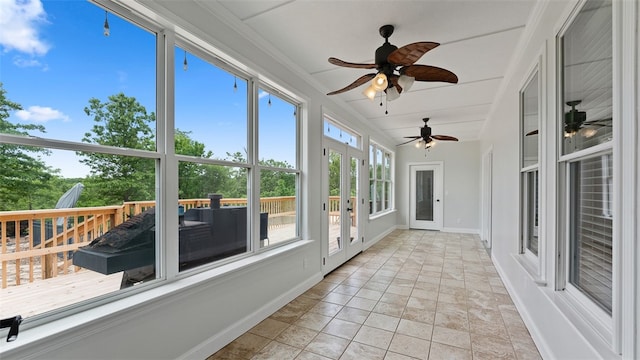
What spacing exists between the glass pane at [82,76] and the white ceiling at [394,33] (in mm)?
708

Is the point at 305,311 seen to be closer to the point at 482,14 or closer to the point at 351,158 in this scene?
the point at 351,158

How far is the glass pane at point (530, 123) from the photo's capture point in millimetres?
2295

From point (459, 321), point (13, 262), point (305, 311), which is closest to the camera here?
point (13, 262)

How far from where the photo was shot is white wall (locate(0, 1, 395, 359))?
134 cm

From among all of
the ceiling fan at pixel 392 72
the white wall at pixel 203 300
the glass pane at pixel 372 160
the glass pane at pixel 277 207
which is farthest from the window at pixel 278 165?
the glass pane at pixel 372 160

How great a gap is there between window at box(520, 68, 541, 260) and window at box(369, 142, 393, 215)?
3.25m

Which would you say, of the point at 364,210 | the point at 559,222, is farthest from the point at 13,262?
the point at 364,210

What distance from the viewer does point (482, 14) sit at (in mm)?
2094

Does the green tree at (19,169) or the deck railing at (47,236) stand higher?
the green tree at (19,169)

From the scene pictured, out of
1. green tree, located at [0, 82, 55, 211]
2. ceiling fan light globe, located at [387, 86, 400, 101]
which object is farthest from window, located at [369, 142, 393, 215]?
green tree, located at [0, 82, 55, 211]

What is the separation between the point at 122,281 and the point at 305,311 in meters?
1.72

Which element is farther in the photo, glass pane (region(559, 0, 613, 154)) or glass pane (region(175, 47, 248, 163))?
glass pane (region(175, 47, 248, 163))

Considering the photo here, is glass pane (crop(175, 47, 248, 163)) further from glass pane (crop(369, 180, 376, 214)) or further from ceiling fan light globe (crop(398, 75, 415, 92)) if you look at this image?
glass pane (crop(369, 180, 376, 214))

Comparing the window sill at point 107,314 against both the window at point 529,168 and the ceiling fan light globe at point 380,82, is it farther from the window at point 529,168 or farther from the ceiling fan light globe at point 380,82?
the window at point 529,168
